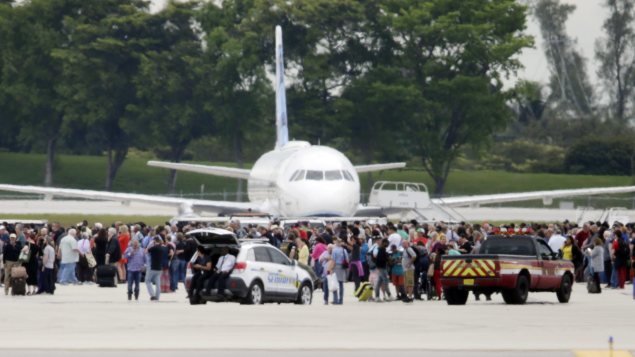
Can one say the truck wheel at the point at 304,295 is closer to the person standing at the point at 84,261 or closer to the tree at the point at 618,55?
the person standing at the point at 84,261

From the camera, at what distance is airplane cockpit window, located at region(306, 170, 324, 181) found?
54609 millimetres

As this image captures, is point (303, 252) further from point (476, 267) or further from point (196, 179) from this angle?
point (196, 179)

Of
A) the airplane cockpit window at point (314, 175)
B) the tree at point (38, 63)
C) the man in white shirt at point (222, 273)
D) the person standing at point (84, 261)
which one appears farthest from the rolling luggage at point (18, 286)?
the tree at point (38, 63)

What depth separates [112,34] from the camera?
10931cm

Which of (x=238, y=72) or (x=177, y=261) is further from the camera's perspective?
(x=238, y=72)

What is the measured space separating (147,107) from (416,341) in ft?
283

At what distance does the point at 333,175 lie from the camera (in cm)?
5488

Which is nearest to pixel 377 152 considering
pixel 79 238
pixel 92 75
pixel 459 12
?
pixel 459 12

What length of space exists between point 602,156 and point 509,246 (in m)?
71.8

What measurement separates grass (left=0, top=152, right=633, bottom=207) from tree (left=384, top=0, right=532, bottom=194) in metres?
2.64

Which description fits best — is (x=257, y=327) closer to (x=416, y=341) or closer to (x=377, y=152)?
(x=416, y=341)

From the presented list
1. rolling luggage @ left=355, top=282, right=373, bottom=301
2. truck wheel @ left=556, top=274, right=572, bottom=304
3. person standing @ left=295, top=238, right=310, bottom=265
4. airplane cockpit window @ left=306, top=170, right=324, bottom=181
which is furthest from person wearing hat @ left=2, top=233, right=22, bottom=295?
airplane cockpit window @ left=306, top=170, right=324, bottom=181

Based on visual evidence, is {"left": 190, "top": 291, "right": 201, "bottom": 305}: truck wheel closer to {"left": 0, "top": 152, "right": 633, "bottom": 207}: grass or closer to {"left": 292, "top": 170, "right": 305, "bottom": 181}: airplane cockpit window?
{"left": 292, "top": 170, "right": 305, "bottom": 181}: airplane cockpit window

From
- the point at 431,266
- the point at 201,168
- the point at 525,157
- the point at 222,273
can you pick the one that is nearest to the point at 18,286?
the point at 222,273
